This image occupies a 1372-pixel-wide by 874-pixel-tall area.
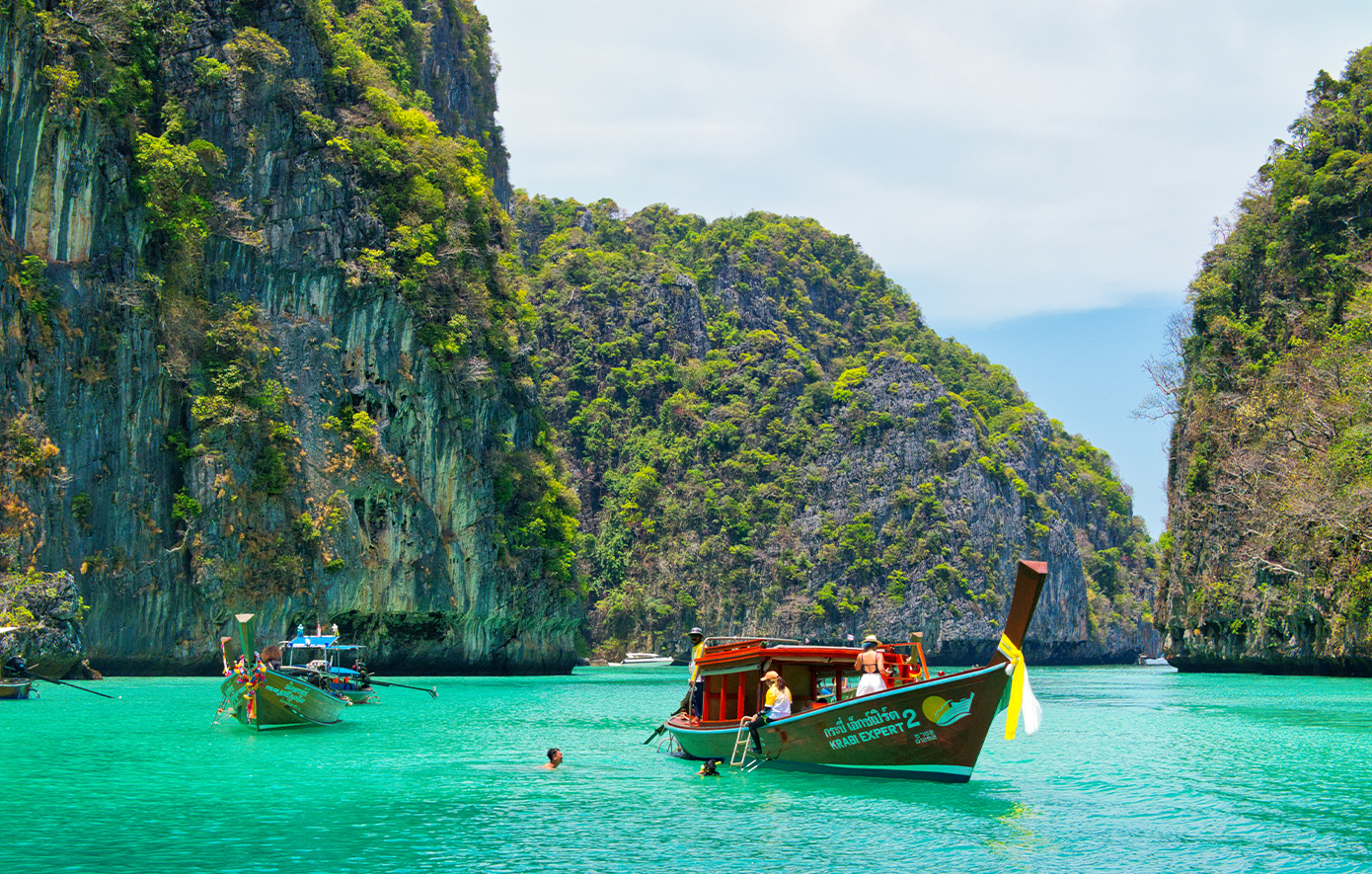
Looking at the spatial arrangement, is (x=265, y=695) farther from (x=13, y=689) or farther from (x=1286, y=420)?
(x=1286, y=420)

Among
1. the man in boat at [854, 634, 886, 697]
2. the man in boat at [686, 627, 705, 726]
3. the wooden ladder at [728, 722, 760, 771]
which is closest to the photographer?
the man in boat at [854, 634, 886, 697]

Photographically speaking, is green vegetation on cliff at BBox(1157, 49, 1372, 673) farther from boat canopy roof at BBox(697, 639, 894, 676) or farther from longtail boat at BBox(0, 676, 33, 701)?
longtail boat at BBox(0, 676, 33, 701)

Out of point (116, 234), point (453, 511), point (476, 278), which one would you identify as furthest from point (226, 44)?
point (453, 511)

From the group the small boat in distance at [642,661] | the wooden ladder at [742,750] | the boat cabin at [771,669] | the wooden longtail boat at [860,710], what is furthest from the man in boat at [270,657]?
the small boat in distance at [642,661]

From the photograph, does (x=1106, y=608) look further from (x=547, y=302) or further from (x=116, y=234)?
(x=116, y=234)

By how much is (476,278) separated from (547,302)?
152 ft

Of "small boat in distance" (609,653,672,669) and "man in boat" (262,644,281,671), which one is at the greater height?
"man in boat" (262,644,281,671)

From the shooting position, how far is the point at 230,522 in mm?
39750

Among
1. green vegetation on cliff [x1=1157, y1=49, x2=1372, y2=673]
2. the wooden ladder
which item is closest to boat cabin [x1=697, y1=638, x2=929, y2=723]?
the wooden ladder

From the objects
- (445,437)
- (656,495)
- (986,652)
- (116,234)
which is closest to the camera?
(116,234)

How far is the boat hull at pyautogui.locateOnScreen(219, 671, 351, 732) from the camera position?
71.6 ft

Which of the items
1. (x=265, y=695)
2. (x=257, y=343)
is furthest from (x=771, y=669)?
(x=257, y=343)

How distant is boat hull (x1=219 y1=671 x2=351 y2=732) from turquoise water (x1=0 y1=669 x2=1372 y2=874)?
0.59m

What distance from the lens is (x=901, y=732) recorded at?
14719mm
